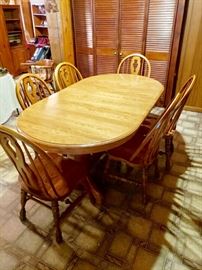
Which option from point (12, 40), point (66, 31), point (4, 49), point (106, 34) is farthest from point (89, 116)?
point (12, 40)

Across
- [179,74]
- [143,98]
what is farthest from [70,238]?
[179,74]

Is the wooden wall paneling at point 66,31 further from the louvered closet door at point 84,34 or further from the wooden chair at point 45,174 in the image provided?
the wooden chair at point 45,174

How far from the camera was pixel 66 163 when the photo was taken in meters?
1.58

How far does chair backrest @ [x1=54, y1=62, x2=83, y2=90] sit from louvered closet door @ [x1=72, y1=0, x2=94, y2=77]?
46.0 inches

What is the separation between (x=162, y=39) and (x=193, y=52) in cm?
48

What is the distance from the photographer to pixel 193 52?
10.0ft

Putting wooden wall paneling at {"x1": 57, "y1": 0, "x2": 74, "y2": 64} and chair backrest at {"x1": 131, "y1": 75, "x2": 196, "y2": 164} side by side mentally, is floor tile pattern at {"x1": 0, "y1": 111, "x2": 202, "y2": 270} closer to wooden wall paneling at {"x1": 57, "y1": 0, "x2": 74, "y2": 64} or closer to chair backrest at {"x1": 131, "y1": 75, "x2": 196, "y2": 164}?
chair backrest at {"x1": 131, "y1": 75, "x2": 196, "y2": 164}

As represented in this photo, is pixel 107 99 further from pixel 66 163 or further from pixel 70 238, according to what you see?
pixel 70 238

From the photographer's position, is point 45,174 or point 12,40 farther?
point 12,40

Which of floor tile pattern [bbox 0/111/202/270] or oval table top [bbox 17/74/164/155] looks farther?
floor tile pattern [bbox 0/111/202/270]

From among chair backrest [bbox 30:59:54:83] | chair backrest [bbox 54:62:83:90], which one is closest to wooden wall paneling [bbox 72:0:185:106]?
chair backrest [bbox 30:59:54:83]

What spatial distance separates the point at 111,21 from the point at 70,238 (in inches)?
116

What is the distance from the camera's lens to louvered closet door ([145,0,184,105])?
284cm

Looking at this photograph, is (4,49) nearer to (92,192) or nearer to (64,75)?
(64,75)
